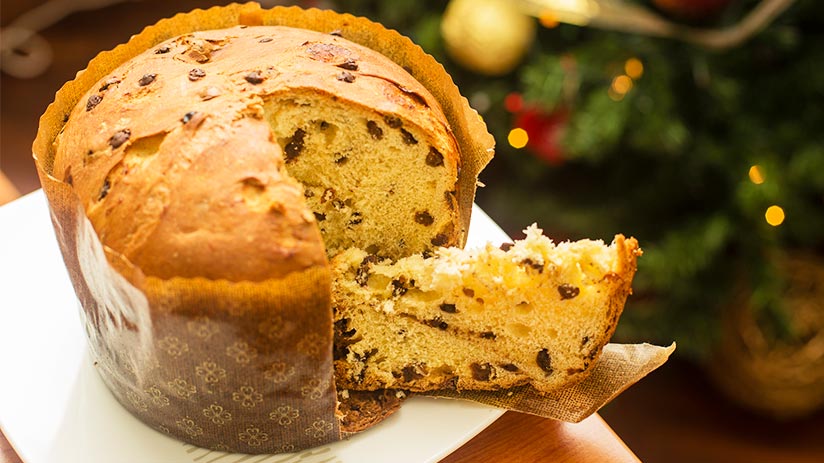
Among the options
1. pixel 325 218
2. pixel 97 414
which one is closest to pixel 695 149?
pixel 325 218

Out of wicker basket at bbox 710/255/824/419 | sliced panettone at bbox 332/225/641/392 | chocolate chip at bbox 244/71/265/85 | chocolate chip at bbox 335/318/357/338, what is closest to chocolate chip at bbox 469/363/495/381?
sliced panettone at bbox 332/225/641/392

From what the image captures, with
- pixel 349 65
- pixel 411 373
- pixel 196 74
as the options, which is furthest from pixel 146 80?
pixel 411 373

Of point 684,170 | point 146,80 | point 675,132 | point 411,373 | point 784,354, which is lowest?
point 784,354

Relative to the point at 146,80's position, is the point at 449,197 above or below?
below

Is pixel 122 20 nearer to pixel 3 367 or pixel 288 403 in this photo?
pixel 3 367

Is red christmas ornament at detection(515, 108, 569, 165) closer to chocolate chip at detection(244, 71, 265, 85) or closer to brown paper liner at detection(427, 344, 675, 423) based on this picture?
brown paper liner at detection(427, 344, 675, 423)

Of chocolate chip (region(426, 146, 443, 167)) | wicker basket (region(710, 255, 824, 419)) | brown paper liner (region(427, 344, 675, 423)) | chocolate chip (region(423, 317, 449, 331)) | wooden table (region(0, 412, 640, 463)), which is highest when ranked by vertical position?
chocolate chip (region(426, 146, 443, 167))

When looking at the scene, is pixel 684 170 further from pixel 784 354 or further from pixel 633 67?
pixel 784 354
